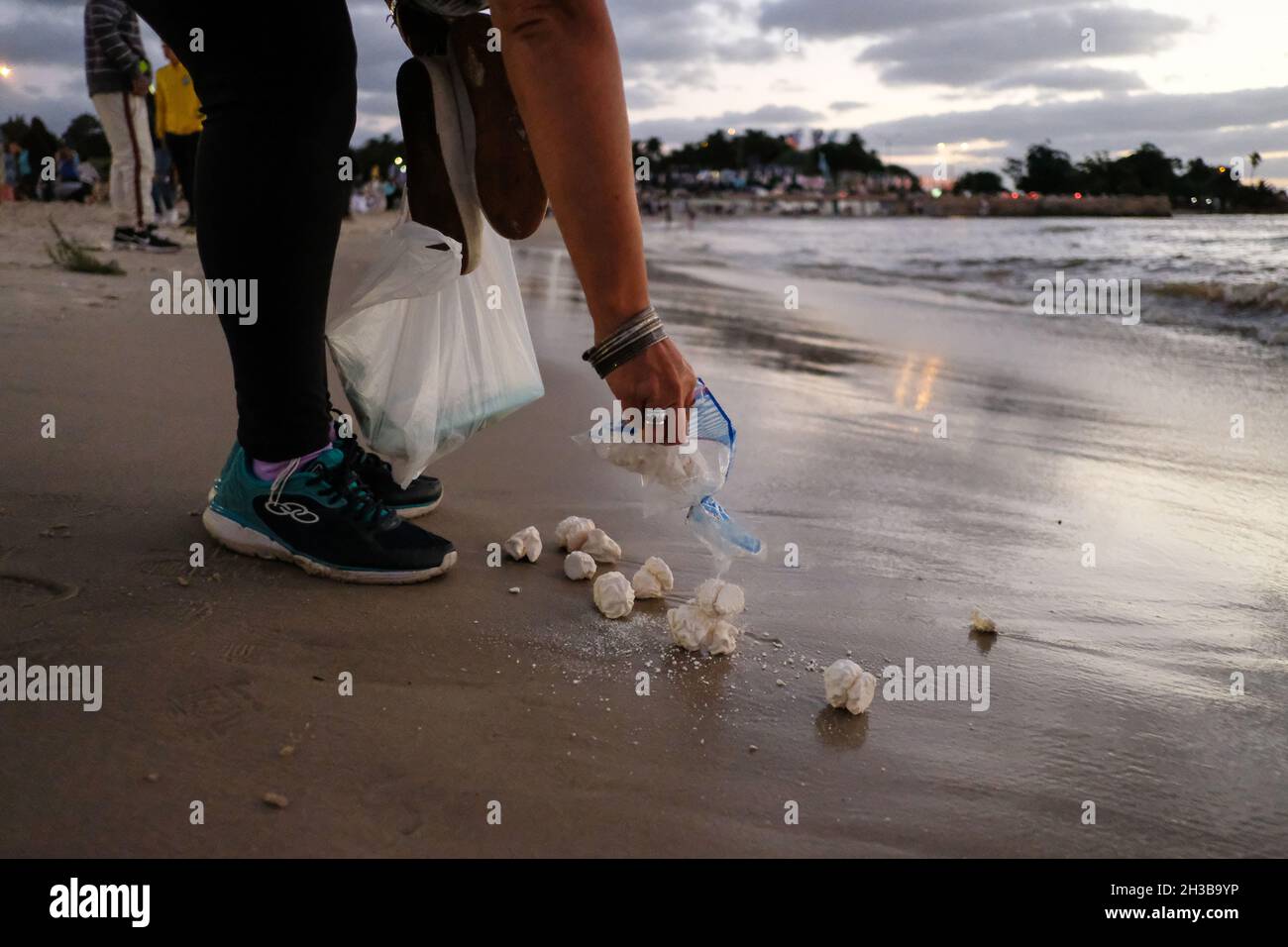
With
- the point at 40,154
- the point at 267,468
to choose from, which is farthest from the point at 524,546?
the point at 40,154

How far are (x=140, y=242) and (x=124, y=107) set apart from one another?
2.99 feet

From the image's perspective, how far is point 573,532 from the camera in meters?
1.81

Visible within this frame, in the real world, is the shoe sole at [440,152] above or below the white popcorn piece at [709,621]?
above

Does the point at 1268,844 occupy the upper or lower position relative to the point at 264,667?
lower

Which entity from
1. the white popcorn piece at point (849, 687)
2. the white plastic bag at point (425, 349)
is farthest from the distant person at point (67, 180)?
the white popcorn piece at point (849, 687)

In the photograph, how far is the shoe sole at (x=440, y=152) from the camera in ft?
5.19

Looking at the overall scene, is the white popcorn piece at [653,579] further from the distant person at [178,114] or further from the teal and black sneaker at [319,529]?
the distant person at [178,114]

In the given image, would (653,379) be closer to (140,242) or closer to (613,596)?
(613,596)

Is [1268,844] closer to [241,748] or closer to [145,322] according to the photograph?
[241,748]

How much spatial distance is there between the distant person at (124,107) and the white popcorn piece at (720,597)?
6.39m

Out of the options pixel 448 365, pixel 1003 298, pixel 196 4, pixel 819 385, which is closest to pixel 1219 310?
pixel 1003 298

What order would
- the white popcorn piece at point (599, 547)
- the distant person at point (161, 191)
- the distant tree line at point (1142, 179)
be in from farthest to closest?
the distant tree line at point (1142, 179)
the distant person at point (161, 191)
the white popcorn piece at point (599, 547)
